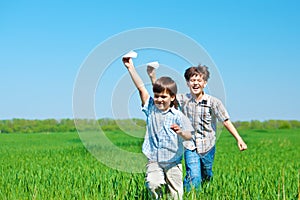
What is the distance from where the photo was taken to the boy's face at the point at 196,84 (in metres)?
4.93

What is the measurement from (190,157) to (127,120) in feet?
4.35

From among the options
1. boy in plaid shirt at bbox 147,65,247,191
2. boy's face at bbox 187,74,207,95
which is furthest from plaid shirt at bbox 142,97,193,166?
boy in plaid shirt at bbox 147,65,247,191

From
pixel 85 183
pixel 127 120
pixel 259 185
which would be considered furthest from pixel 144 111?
pixel 259 185

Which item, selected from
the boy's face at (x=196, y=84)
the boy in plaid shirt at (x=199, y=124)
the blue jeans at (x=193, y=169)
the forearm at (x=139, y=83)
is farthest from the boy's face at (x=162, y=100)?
the blue jeans at (x=193, y=169)

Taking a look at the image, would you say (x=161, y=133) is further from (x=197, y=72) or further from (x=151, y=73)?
(x=197, y=72)

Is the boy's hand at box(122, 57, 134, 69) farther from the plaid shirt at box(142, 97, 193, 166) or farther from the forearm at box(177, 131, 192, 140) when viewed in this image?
the forearm at box(177, 131, 192, 140)

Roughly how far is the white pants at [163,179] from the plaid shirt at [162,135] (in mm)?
70

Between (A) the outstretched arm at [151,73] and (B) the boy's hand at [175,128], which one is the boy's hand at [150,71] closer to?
(A) the outstretched arm at [151,73]

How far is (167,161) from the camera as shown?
4352mm

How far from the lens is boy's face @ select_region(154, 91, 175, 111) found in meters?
4.23

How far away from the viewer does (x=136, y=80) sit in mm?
4285

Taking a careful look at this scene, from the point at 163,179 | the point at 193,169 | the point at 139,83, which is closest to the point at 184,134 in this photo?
the point at 163,179

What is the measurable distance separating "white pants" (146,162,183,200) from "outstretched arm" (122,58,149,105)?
0.59 meters

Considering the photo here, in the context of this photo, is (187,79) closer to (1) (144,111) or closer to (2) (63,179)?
(1) (144,111)
